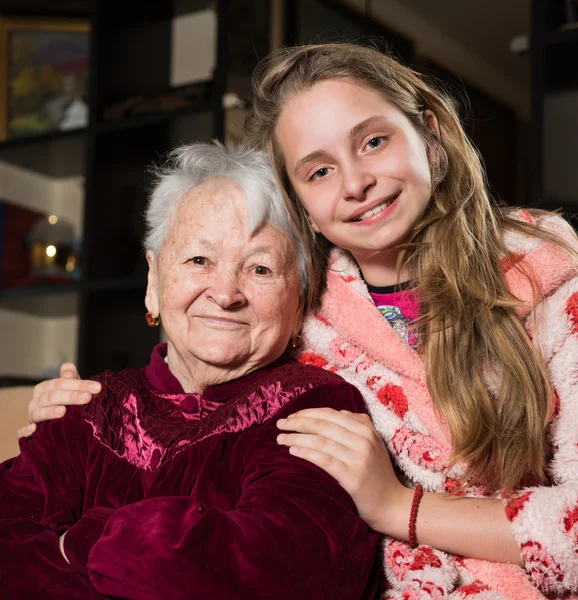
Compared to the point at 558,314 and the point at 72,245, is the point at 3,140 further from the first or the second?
the point at 558,314

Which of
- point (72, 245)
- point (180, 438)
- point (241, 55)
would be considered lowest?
point (72, 245)

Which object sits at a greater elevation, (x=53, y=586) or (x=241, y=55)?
(x=241, y=55)

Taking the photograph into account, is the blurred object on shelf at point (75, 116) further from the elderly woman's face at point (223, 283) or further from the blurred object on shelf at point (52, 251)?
the elderly woman's face at point (223, 283)

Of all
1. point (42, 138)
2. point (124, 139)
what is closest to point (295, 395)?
point (124, 139)

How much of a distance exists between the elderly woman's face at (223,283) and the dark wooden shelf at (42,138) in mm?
2299

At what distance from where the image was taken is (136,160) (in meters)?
3.63

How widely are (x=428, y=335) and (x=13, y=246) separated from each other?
2952 mm

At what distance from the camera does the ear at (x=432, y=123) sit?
1644 mm

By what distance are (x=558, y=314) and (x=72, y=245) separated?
9.24ft

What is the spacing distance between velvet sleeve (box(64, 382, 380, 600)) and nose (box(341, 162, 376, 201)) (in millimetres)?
510

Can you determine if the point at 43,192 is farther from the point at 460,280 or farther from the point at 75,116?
the point at 460,280

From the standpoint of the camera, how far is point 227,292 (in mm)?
1399

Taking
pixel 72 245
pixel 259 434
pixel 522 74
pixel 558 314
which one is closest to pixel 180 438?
pixel 259 434

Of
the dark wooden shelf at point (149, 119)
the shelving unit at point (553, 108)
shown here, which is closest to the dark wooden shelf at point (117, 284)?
the dark wooden shelf at point (149, 119)
